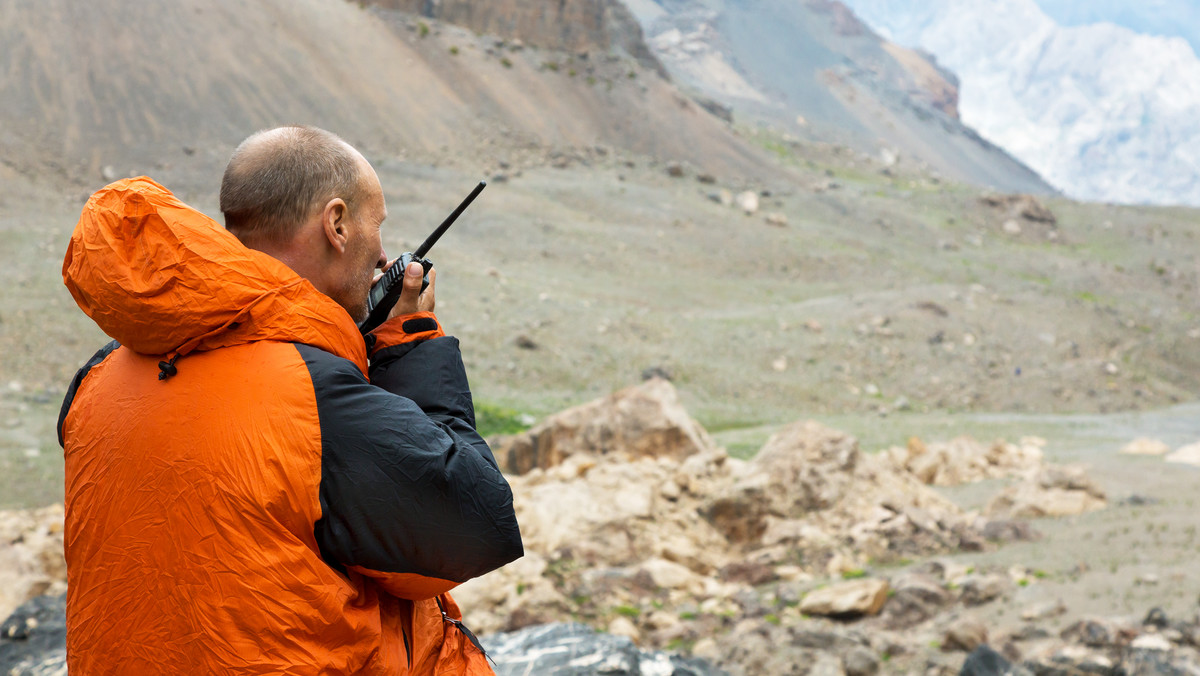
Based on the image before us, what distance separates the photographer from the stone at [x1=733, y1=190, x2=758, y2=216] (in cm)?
4559

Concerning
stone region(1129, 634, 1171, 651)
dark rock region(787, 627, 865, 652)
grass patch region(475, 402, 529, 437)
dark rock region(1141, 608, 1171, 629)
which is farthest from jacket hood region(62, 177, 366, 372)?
grass patch region(475, 402, 529, 437)

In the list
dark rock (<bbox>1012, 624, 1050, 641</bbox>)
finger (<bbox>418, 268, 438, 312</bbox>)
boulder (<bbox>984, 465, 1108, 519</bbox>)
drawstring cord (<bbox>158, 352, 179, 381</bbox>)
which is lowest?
boulder (<bbox>984, 465, 1108, 519</bbox>)

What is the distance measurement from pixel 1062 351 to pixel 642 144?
32.0 meters

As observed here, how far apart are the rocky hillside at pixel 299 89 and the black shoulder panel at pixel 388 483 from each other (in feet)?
132

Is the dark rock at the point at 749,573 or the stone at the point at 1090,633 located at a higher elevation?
the stone at the point at 1090,633

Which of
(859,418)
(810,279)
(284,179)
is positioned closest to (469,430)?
(284,179)

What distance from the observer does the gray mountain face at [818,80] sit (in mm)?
102875

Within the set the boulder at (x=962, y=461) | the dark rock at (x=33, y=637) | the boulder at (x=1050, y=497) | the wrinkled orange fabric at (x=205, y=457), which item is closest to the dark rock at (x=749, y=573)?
the boulder at (x=1050, y=497)

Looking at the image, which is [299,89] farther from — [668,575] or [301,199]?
[301,199]

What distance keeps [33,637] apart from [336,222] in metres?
4.08

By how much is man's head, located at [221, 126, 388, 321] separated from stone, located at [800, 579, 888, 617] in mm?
7429

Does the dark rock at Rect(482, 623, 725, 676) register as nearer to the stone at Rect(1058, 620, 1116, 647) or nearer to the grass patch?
the stone at Rect(1058, 620, 1116, 647)

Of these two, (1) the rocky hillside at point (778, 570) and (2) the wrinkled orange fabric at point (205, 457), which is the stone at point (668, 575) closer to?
(1) the rocky hillside at point (778, 570)

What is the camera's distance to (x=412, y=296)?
2.29m
